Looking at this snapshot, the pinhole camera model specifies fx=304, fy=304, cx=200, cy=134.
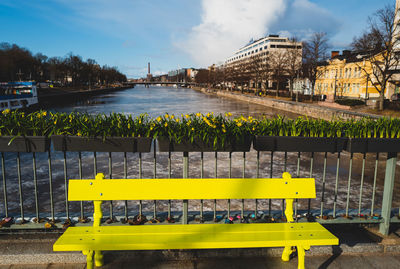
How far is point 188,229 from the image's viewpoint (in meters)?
3.38

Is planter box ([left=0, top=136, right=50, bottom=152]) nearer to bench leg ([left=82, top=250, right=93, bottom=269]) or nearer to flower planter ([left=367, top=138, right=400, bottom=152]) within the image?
bench leg ([left=82, top=250, right=93, bottom=269])

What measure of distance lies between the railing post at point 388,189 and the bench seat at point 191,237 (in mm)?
1416

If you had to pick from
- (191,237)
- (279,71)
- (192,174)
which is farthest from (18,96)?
(191,237)

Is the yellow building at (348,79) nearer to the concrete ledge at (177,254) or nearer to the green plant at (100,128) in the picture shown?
the concrete ledge at (177,254)

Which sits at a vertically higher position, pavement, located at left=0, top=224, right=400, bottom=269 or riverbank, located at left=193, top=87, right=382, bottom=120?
pavement, located at left=0, top=224, right=400, bottom=269

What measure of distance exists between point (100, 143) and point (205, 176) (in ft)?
23.4

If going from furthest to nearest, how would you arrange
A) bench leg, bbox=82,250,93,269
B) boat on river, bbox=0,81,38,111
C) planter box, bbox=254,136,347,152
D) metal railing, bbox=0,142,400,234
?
boat on river, bbox=0,81,38,111
metal railing, bbox=0,142,400,234
planter box, bbox=254,136,347,152
bench leg, bbox=82,250,93,269

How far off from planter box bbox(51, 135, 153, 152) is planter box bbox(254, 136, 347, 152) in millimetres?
1492

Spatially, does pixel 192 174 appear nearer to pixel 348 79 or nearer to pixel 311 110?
pixel 311 110

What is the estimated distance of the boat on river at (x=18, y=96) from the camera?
38.7 m

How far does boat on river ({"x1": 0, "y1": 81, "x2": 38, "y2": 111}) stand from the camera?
3870 centimetres

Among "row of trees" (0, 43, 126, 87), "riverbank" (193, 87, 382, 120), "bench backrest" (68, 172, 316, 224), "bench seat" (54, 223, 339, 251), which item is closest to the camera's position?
"bench seat" (54, 223, 339, 251)

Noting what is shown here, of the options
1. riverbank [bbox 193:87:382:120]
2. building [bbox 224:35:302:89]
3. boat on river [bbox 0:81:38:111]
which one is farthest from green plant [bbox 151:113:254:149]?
building [bbox 224:35:302:89]

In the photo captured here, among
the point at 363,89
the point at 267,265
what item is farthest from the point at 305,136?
the point at 363,89
